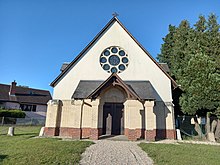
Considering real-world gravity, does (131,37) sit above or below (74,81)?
above

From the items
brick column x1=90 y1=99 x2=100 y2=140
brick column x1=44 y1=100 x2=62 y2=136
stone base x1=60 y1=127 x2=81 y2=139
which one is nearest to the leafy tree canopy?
brick column x1=90 y1=99 x2=100 y2=140

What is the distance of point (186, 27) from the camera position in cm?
2136

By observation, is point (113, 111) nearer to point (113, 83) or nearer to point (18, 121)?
point (113, 83)

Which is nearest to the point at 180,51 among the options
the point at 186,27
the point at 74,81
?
the point at 186,27

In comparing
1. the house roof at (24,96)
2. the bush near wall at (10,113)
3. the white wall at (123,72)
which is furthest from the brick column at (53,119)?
the house roof at (24,96)

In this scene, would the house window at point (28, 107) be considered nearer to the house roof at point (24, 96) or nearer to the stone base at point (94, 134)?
the house roof at point (24, 96)

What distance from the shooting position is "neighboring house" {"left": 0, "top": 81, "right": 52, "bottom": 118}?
110 ft

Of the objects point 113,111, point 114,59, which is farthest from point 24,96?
point 113,111

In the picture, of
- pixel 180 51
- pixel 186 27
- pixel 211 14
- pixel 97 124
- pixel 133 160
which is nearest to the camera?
pixel 133 160

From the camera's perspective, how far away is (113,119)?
1529 centimetres

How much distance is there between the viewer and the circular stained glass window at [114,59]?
16.0m

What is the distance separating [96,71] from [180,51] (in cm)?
1046

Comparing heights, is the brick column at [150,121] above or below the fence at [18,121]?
above

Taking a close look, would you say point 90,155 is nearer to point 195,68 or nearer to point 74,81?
point 74,81
